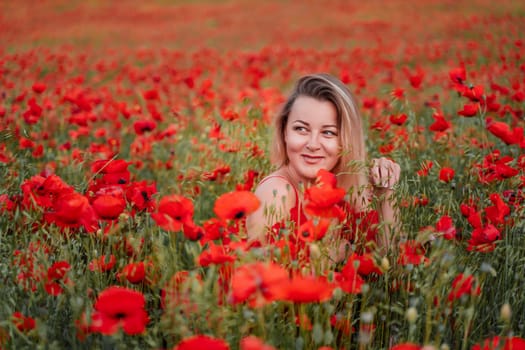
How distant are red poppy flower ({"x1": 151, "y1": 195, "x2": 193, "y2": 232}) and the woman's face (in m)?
0.93

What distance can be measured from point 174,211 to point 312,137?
101 centimetres

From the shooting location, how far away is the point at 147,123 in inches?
126

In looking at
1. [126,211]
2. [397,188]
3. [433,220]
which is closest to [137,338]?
[126,211]

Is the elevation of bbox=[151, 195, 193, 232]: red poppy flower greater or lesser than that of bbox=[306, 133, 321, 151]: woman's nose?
lesser

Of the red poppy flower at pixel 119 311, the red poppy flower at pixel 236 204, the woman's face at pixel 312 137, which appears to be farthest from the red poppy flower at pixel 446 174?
the red poppy flower at pixel 119 311

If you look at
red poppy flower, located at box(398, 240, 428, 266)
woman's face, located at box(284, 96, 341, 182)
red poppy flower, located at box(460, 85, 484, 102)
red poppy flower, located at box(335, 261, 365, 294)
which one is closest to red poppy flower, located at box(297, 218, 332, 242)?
red poppy flower, located at box(335, 261, 365, 294)

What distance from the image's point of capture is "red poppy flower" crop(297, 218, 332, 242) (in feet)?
4.50

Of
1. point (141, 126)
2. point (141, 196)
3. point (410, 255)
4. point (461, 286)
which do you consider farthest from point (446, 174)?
point (141, 126)

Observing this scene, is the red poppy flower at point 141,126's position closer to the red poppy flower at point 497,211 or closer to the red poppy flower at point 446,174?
the red poppy flower at point 446,174

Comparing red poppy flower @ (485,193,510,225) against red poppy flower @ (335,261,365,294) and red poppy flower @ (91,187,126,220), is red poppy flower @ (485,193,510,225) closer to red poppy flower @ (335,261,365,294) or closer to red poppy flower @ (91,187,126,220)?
red poppy flower @ (335,261,365,294)

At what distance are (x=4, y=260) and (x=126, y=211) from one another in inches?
16.9

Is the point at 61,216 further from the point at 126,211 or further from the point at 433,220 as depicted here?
the point at 433,220

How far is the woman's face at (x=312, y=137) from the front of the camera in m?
2.21

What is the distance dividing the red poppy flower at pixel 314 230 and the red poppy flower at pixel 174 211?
0.30 m
